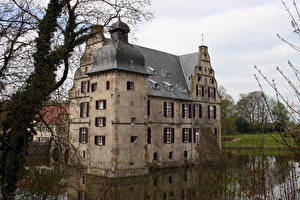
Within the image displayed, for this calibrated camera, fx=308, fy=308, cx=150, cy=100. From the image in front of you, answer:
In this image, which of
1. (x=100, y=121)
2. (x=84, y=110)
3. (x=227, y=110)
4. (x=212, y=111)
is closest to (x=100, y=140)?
(x=100, y=121)

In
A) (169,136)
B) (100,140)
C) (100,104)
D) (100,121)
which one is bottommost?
(100,140)

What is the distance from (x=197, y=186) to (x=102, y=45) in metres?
20.5

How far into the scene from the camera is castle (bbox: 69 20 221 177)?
864 inches

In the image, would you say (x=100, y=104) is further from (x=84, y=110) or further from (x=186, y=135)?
(x=186, y=135)

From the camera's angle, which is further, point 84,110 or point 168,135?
point 168,135

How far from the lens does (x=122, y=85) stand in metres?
22.4

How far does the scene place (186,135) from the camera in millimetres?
28953

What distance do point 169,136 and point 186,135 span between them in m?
2.48

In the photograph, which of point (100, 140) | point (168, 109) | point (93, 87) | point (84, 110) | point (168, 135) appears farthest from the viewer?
point (168, 109)

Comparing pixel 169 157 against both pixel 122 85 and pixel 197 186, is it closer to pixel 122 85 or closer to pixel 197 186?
pixel 122 85

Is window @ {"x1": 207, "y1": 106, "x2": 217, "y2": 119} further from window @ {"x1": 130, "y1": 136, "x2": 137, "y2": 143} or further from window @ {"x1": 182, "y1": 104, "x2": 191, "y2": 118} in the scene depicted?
window @ {"x1": 130, "y1": 136, "x2": 137, "y2": 143}

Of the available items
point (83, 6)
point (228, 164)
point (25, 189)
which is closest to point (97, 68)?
point (83, 6)

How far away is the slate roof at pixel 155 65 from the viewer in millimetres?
22502

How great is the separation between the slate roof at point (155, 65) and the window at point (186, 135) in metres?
3.00
